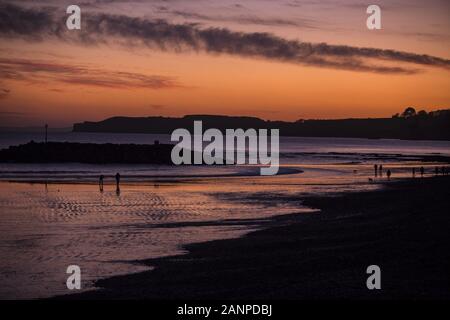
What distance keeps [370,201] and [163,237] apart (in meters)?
14.7

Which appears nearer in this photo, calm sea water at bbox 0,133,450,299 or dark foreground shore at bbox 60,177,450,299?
dark foreground shore at bbox 60,177,450,299

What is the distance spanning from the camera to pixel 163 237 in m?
21.0

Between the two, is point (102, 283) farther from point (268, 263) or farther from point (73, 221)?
point (73, 221)

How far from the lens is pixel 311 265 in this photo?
15258mm

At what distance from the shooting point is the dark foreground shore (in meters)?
12.7

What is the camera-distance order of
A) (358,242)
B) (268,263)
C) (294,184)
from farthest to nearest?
(294,184)
(358,242)
(268,263)

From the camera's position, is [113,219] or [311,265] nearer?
[311,265]

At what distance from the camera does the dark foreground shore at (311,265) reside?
12.7 meters

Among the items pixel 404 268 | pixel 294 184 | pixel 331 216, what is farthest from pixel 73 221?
pixel 294 184

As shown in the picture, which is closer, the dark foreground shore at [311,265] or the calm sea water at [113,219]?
the dark foreground shore at [311,265]

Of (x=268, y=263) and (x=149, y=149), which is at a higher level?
(x=149, y=149)
